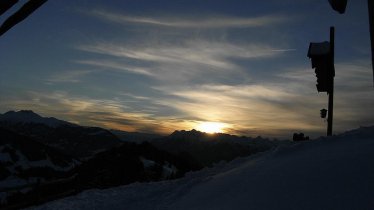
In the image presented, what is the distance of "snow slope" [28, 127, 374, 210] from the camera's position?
18.9ft

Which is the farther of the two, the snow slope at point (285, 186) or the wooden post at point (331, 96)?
the wooden post at point (331, 96)

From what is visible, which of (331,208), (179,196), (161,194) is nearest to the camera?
(331,208)

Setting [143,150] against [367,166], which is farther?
[143,150]

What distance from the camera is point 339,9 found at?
4008 millimetres

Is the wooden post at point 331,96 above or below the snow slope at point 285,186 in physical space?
above

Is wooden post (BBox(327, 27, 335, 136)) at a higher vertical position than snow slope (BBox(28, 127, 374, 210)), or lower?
higher

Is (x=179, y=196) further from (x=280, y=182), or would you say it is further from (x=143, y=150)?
(x=143, y=150)

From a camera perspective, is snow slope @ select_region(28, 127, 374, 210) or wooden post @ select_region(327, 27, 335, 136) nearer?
snow slope @ select_region(28, 127, 374, 210)

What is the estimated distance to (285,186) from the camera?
670 cm

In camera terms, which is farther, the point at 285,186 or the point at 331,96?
the point at 331,96

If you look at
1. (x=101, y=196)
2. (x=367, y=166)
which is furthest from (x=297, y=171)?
(x=101, y=196)

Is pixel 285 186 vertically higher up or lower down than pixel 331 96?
lower down

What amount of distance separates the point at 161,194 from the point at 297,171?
12.1ft

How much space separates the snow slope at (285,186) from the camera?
5.77 meters
